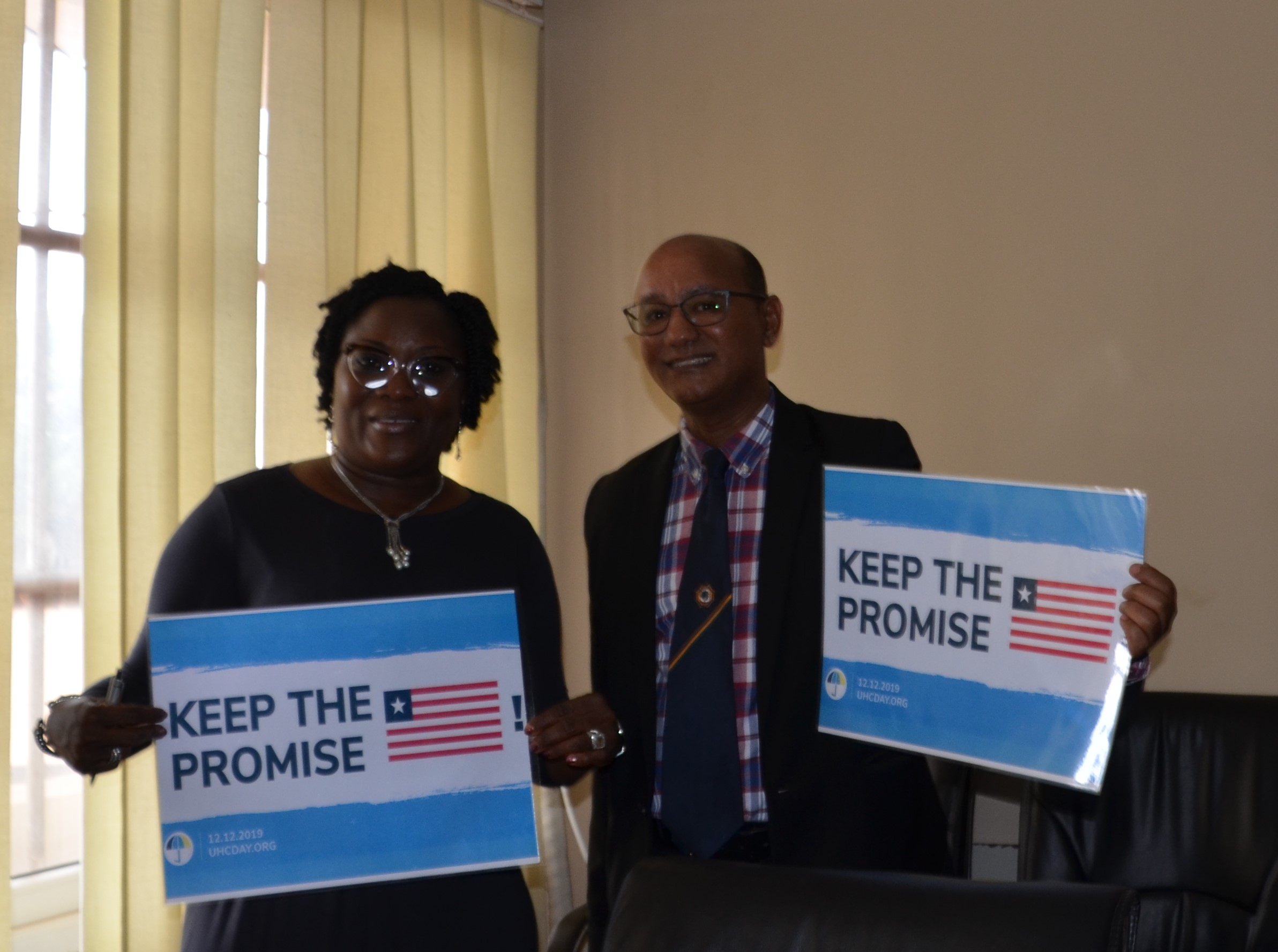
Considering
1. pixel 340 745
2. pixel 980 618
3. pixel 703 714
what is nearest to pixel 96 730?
pixel 340 745

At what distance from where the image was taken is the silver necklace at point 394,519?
178cm

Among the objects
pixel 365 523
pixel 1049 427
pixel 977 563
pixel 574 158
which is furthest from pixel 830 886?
pixel 574 158

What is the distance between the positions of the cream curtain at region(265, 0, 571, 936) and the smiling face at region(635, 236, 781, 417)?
4.54 ft

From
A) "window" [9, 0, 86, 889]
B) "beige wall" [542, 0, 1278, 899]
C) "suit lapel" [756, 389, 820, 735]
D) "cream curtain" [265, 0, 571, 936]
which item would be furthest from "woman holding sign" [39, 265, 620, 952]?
"beige wall" [542, 0, 1278, 899]

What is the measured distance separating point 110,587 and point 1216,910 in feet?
7.94

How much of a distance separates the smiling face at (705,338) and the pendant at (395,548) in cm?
60

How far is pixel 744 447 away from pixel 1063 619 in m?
0.65

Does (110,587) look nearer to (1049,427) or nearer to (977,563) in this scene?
(977,563)

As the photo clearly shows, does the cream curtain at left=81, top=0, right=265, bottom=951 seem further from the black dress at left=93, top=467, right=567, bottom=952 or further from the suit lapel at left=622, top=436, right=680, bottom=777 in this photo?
the suit lapel at left=622, top=436, right=680, bottom=777

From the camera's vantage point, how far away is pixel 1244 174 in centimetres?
268

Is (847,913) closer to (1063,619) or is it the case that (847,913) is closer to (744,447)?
(1063,619)

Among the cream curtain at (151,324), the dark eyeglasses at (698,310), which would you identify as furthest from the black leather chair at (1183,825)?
the cream curtain at (151,324)

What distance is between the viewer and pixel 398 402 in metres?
1.82

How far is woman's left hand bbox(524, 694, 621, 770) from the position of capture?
1742 mm
